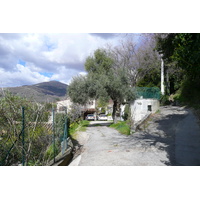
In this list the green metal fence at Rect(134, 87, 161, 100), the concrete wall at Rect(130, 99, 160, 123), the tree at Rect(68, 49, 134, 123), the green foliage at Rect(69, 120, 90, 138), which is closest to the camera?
the green foliage at Rect(69, 120, 90, 138)

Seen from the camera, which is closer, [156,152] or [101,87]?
[156,152]

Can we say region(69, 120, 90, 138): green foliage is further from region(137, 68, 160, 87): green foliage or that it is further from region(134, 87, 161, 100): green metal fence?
region(137, 68, 160, 87): green foliage

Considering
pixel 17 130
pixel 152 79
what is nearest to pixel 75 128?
pixel 17 130

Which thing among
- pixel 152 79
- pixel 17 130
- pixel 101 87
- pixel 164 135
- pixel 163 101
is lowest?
pixel 164 135

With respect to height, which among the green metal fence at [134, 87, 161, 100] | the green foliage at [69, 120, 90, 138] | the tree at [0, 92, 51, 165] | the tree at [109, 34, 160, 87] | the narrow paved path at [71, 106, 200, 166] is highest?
the tree at [109, 34, 160, 87]

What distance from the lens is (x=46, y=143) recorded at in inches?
186

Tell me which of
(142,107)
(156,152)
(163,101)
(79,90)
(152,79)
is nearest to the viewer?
(156,152)

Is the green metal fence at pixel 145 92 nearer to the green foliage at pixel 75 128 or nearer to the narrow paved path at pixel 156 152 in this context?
the green foliage at pixel 75 128

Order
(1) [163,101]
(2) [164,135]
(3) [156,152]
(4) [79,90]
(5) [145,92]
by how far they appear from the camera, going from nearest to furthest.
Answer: (3) [156,152] → (2) [164,135] → (4) [79,90] → (5) [145,92] → (1) [163,101]

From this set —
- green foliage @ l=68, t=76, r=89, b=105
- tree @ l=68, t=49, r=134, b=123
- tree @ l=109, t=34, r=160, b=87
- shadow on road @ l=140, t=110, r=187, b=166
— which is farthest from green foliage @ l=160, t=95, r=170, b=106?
green foliage @ l=68, t=76, r=89, b=105

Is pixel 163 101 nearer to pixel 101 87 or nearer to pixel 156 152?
pixel 101 87

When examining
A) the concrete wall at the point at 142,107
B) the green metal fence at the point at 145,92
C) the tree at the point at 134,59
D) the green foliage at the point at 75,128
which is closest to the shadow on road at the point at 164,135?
the concrete wall at the point at 142,107
